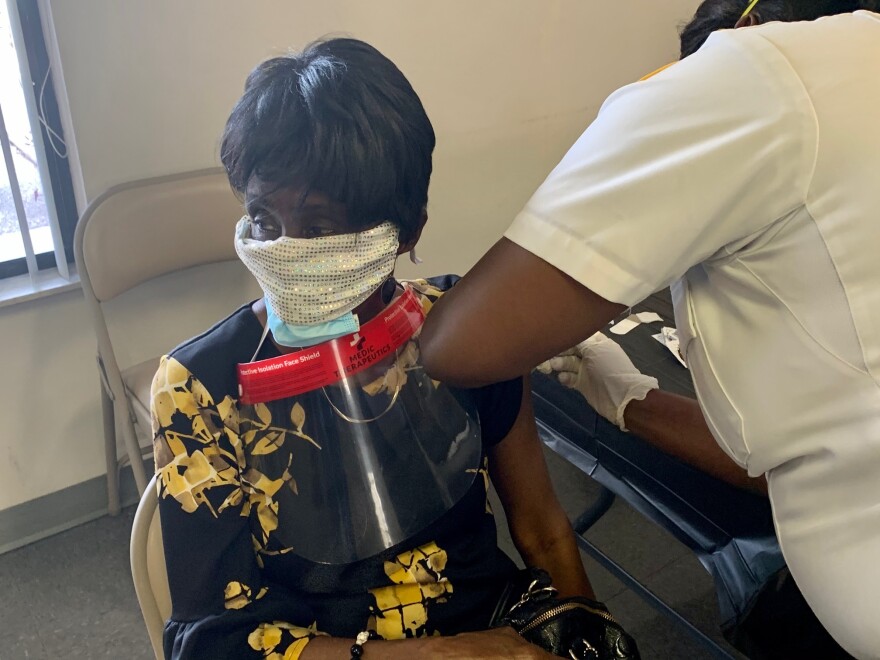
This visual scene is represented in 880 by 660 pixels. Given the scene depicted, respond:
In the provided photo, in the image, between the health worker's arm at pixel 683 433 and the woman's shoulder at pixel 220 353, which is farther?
the health worker's arm at pixel 683 433

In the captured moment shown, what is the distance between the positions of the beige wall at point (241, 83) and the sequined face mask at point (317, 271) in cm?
107

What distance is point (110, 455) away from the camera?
2125 mm

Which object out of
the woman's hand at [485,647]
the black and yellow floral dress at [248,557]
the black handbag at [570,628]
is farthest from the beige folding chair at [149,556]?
the black handbag at [570,628]

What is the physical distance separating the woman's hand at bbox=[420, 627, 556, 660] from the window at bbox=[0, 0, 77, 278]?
147cm

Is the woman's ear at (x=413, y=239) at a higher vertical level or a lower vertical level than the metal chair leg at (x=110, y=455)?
higher

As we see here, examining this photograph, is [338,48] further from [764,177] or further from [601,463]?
[601,463]

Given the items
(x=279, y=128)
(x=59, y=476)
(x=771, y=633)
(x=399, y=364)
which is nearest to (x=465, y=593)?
(x=399, y=364)

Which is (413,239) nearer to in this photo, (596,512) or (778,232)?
(778,232)

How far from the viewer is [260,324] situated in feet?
3.50

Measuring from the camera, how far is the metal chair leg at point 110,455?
205cm

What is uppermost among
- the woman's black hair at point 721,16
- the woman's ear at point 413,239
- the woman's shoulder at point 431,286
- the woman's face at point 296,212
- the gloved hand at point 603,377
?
the woman's black hair at point 721,16

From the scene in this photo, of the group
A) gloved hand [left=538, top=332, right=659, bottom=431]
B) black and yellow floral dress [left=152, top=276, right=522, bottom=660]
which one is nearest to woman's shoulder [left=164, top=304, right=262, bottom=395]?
black and yellow floral dress [left=152, top=276, right=522, bottom=660]

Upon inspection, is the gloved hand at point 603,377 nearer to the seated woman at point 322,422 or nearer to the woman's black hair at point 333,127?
the seated woman at point 322,422

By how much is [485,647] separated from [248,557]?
12.8 inches
